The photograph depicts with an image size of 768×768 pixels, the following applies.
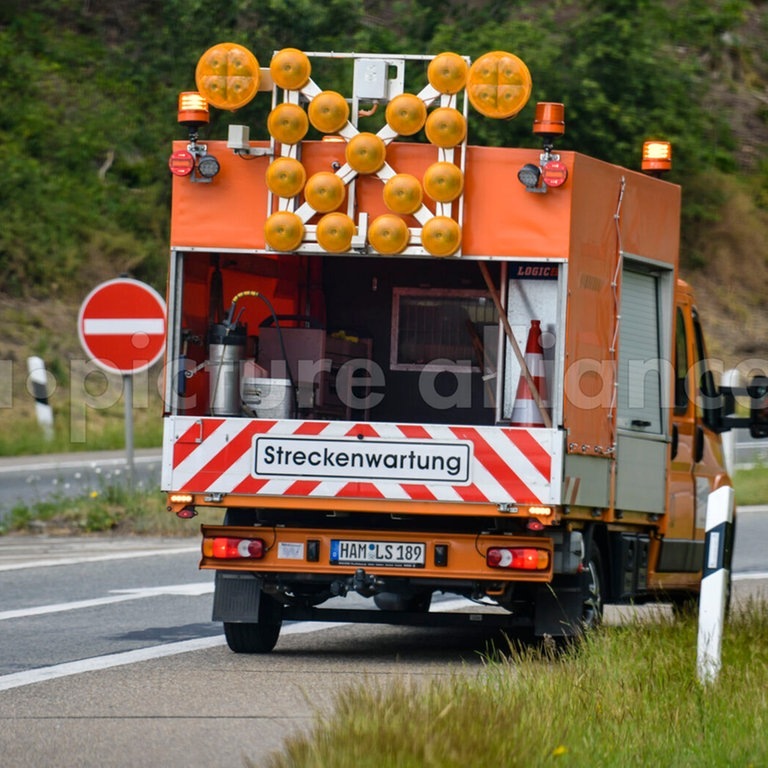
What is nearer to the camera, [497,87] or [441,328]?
[497,87]

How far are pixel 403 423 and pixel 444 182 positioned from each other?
1.42 meters

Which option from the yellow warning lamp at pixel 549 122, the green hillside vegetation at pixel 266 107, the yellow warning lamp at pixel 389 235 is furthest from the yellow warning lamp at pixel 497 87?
the green hillside vegetation at pixel 266 107

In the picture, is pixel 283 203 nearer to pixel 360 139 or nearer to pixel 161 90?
pixel 360 139

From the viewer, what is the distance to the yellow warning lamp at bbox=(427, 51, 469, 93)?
10.1 meters

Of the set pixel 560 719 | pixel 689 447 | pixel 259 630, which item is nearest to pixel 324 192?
pixel 259 630

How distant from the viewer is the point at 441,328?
11477 mm

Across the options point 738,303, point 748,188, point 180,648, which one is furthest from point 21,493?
point 748,188

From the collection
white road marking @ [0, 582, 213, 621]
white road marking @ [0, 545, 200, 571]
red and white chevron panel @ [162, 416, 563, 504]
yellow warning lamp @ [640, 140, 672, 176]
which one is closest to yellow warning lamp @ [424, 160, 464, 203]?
red and white chevron panel @ [162, 416, 563, 504]

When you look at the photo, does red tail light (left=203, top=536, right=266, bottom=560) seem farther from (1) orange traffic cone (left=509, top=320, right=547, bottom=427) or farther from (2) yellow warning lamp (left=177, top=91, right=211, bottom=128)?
(2) yellow warning lamp (left=177, top=91, right=211, bottom=128)

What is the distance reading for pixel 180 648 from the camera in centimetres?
1091

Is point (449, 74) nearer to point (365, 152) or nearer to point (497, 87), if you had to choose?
point (497, 87)

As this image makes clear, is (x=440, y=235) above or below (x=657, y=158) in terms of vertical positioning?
below

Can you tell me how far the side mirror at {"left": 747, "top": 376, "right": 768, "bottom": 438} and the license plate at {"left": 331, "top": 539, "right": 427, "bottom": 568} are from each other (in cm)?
229

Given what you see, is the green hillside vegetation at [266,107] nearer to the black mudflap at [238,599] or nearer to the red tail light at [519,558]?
the black mudflap at [238,599]
